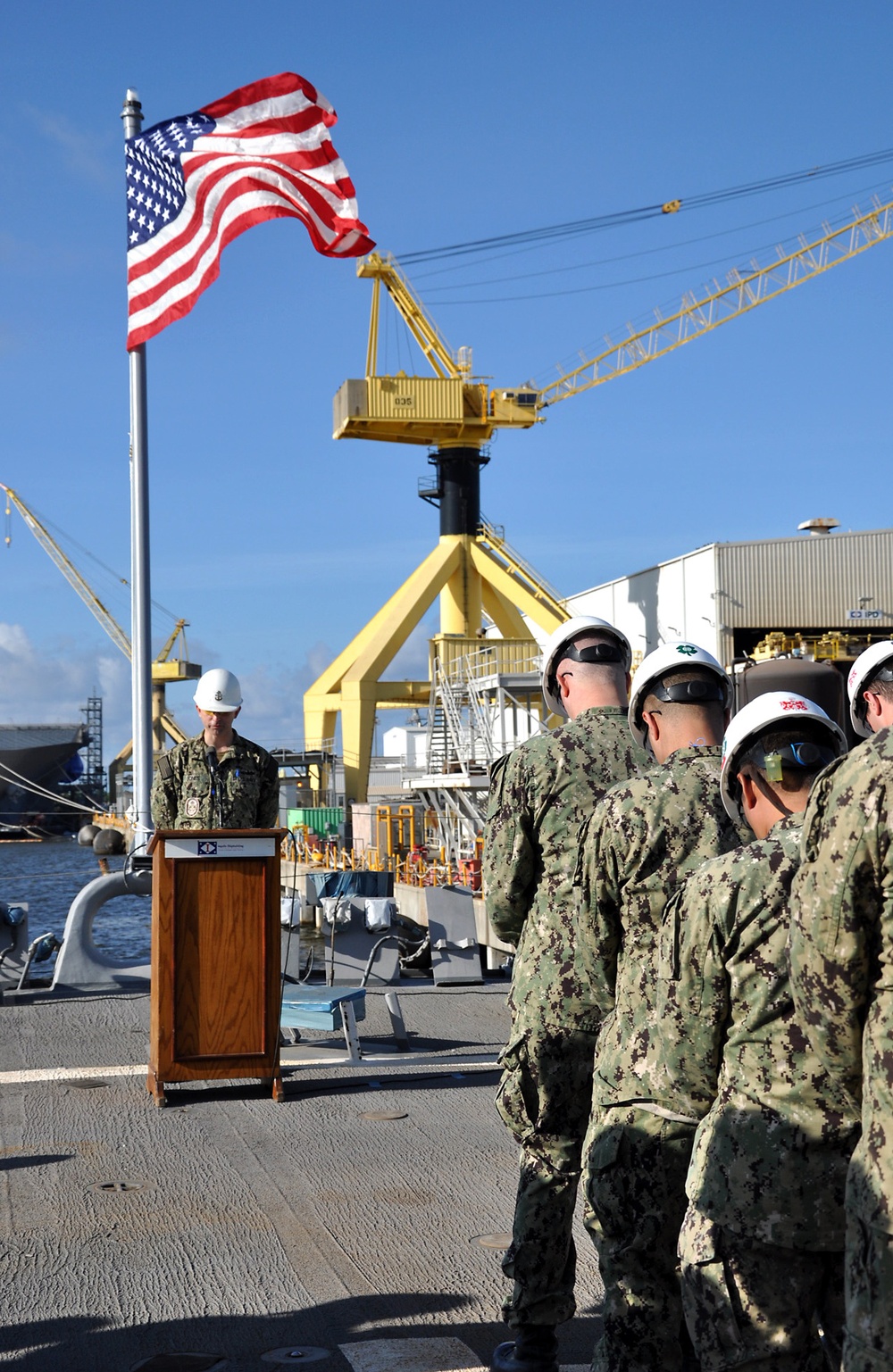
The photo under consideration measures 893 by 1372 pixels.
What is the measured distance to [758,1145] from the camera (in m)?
2.70

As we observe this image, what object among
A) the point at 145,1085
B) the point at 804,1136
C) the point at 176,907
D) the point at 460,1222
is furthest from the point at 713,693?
the point at 145,1085

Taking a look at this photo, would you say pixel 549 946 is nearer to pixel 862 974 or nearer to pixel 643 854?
pixel 643 854

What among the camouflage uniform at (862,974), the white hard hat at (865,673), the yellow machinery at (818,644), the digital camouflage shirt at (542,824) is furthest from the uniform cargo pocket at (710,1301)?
the yellow machinery at (818,644)

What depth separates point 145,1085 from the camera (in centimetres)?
720

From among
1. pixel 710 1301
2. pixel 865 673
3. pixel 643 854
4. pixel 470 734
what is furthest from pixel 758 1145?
pixel 470 734

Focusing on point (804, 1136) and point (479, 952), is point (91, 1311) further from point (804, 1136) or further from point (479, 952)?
point (479, 952)

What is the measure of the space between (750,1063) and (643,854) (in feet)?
2.78

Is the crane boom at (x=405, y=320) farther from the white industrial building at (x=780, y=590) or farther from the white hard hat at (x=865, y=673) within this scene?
the white hard hat at (x=865, y=673)

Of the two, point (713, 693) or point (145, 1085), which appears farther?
point (145, 1085)

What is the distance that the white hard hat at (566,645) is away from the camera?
4375 mm

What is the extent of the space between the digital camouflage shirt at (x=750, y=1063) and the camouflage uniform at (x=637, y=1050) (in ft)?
0.52

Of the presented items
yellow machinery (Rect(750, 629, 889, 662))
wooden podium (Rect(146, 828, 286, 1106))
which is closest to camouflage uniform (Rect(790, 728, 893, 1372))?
wooden podium (Rect(146, 828, 286, 1106))

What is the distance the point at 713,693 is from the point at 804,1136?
1.42 m

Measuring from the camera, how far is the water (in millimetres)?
28516
